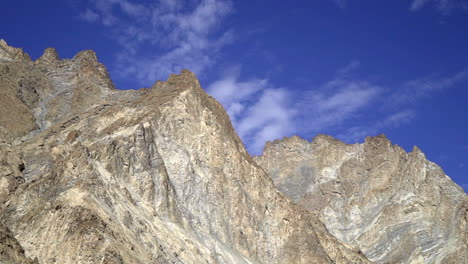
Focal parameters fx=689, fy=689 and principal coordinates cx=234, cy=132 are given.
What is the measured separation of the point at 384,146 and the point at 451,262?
5000cm

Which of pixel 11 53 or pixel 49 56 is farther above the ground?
pixel 49 56

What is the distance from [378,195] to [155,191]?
3085 inches

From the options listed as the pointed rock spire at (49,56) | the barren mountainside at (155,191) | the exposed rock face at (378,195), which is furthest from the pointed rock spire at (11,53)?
the exposed rock face at (378,195)

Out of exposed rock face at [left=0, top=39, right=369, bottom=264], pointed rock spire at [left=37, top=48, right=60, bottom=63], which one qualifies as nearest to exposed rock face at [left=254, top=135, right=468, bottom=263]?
exposed rock face at [left=0, top=39, right=369, bottom=264]

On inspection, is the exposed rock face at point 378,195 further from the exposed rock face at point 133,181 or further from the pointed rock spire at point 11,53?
the pointed rock spire at point 11,53

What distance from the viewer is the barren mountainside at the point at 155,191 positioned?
184 ft

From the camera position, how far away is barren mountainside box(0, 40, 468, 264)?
5616 centimetres

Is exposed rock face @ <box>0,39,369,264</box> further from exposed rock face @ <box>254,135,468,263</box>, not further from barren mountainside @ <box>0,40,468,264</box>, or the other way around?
exposed rock face @ <box>254,135,468,263</box>

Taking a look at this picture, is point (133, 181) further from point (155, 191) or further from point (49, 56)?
point (49, 56)

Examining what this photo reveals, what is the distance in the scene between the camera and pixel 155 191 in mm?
71812

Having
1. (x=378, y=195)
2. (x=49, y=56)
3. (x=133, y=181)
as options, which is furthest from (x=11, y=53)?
(x=378, y=195)

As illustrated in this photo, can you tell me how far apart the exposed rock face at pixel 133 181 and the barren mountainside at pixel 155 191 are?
16cm

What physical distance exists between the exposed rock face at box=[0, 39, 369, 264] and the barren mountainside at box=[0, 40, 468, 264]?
16cm

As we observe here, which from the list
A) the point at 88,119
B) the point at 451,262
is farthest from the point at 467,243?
the point at 88,119
